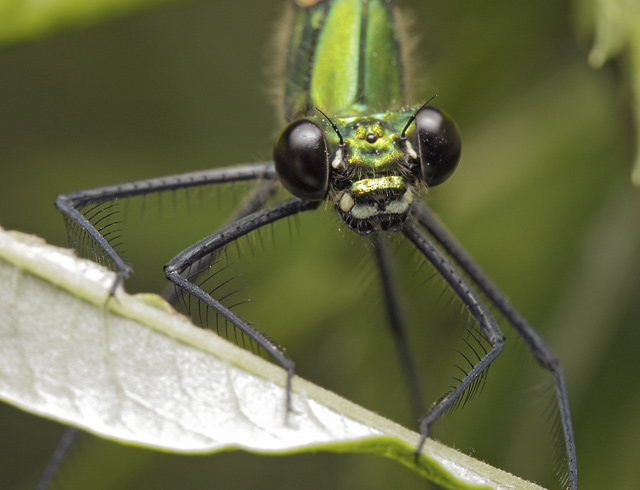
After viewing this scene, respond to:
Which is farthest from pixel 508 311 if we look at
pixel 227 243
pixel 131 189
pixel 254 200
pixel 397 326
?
pixel 131 189

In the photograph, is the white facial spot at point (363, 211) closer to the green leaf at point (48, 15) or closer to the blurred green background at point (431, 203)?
the blurred green background at point (431, 203)

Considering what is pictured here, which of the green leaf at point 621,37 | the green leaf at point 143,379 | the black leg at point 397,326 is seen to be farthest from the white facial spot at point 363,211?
the green leaf at point 621,37

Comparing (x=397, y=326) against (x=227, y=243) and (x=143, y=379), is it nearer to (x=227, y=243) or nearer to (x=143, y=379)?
(x=227, y=243)

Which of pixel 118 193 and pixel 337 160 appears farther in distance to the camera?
pixel 118 193

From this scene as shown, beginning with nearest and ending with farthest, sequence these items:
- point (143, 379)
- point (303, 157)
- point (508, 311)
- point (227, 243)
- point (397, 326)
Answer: point (143, 379), point (303, 157), point (227, 243), point (508, 311), point (397, 326)

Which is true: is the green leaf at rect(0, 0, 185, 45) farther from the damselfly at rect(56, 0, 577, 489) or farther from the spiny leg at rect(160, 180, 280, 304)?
the spiny leg at rect(160, 180, 280, 304)

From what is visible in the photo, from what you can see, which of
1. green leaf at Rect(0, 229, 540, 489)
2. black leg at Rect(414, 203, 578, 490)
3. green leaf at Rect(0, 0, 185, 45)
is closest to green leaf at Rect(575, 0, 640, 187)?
black leg at Rect(414, 203, 578, 490)

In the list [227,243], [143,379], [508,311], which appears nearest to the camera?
[143,379]

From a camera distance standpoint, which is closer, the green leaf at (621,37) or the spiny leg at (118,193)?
the spiny leg at (118,193)

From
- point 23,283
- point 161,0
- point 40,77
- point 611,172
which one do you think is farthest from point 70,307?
point 40,77
